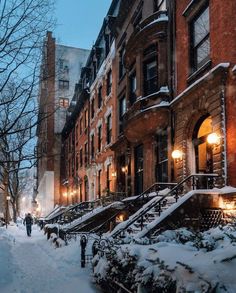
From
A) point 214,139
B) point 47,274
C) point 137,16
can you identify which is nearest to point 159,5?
point 137,16

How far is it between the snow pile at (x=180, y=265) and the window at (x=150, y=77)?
12.0 meters

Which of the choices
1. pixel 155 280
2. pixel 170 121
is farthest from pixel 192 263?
pixel 170 121

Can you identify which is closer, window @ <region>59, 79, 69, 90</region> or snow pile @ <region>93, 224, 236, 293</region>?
snow pile @ <region>93, 224, 236, 293</region>

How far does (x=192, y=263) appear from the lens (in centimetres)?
470

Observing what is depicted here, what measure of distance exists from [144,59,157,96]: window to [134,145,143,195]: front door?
3.41 m

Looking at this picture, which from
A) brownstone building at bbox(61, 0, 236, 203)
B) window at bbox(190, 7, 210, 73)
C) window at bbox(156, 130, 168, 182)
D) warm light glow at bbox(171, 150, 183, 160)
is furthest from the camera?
window at bbox(156, 130, 168, 182)

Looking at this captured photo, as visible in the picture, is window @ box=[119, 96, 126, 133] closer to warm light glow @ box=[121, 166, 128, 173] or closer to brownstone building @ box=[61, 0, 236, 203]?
brownstone building @ box=[61, 0, 236, 203]

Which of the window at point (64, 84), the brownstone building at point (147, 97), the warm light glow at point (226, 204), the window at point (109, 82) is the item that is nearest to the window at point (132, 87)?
the brownstone building at point (147, 97)

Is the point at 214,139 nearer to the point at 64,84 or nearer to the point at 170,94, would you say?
the point at 170,94

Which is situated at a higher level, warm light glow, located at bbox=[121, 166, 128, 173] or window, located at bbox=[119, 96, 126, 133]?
window, located at bbox=[119, 96, 126, 133]

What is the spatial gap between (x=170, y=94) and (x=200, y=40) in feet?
8.96

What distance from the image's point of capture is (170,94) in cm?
1694

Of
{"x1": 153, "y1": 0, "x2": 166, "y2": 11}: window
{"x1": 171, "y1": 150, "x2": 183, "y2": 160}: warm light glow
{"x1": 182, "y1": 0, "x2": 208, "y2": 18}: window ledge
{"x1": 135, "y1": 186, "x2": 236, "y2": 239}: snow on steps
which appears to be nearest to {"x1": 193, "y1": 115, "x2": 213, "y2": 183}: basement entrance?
{"x1": 171, "y1": 150, "x2": 183, "y2": 160}: warm light glow

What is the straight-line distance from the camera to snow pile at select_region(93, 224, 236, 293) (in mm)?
4230
